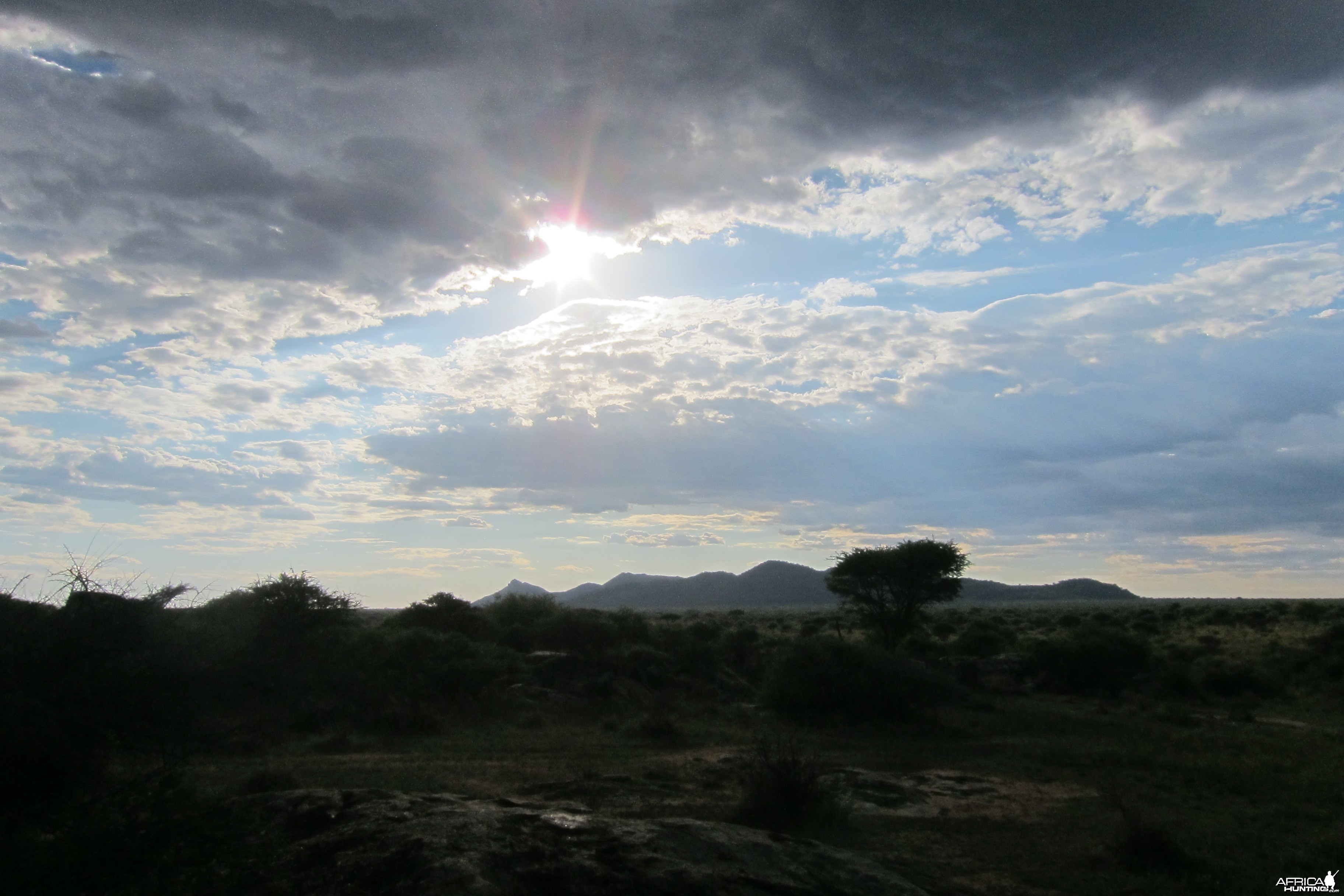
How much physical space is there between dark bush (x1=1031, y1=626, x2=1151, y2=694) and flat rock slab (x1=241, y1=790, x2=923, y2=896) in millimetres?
26977

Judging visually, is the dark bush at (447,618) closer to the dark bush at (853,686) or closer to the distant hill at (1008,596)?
the dark bush at (853,686)

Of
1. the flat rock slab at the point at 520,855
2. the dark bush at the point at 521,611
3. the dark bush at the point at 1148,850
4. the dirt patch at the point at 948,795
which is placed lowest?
the dirt patch at the point at 948,795

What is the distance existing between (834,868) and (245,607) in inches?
952

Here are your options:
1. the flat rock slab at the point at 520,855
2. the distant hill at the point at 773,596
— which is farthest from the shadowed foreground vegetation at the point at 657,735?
the distant hill at the point at 773,596

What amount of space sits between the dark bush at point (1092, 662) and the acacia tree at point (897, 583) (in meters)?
5.09

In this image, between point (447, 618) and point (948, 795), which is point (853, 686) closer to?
point (948, 795)

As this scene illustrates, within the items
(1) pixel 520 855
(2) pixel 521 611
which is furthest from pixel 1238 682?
(1) pixel 520 855

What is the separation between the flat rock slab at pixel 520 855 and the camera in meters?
6.33

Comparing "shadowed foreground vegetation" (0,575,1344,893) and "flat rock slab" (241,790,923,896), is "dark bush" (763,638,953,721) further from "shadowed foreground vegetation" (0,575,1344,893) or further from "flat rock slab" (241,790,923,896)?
"flat rock slab" (241,790,923,896)

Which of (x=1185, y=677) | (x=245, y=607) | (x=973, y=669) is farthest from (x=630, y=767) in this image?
(x=1185, y=677)

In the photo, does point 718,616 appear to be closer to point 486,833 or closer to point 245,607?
point 245,607

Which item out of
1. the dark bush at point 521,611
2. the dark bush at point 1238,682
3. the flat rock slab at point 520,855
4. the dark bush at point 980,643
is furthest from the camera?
the dark bush at point 980,643

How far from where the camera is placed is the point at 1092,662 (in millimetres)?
31641

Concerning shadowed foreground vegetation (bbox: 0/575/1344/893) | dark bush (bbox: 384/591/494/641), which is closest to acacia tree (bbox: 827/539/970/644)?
shadowed foreground vegetation (bbox: 0/575/1344/893)
